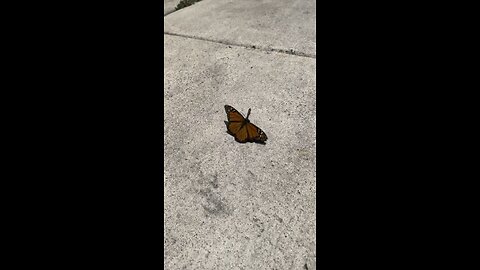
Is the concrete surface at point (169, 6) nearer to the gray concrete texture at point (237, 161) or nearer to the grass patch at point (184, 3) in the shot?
the grass patch at point (184, 3)

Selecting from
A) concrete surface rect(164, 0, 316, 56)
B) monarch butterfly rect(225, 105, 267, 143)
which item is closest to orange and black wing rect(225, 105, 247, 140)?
monarch butterfly rect(225, 105, 267, 143)

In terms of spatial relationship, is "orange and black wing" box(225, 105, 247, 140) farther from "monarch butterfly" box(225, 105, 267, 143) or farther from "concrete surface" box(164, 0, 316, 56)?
"concrete surface" box(164, 0, 316, 56)

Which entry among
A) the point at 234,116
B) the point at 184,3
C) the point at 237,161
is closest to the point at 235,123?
the point at 234,116
